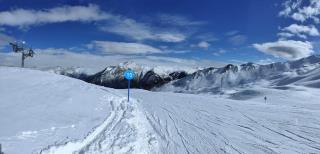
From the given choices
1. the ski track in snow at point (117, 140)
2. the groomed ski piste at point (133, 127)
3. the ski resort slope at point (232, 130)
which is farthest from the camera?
the ski resort slope at point (232, 130)

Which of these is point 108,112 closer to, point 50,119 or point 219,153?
point 50,119

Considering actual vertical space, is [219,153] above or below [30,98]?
below

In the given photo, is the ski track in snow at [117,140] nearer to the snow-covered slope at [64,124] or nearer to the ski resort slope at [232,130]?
the snow-covered slope at [64,124]

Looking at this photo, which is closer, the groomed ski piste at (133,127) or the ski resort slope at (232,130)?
the groomed ski piste at (133,127)

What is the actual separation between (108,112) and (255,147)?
27.1 ft

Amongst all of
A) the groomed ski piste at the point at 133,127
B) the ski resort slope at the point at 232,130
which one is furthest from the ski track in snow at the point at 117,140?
the ski resort slope at the point at 232,130

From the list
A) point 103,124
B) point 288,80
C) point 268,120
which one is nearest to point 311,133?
point 268,120

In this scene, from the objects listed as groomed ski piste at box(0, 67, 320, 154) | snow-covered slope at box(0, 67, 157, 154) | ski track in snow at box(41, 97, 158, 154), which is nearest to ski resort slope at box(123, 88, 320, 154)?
groomed ski piste at box(0, 67, 320, 154)

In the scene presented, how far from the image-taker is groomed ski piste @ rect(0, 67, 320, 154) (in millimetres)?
11695

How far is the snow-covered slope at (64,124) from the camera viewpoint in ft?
36.6

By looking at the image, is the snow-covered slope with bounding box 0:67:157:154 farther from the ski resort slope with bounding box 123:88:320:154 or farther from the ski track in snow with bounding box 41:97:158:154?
the ski resort slope with bounding box 123:88:320:154

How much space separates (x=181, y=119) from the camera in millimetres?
18984

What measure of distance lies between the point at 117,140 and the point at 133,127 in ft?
8.33

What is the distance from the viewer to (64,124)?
555 inches
